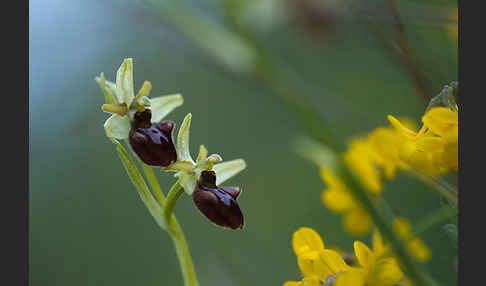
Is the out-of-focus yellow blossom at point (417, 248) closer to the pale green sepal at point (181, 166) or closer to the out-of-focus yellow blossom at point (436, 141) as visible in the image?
the out-of-focus yellow blossom at point (436, 141)

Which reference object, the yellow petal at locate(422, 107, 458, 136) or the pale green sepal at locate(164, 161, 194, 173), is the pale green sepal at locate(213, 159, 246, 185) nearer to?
the pale green sepal at locate(164, 161, 194, 173)

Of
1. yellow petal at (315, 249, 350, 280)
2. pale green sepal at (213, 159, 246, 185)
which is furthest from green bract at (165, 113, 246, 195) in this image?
yellow petal at (315, 249, 350, 280)

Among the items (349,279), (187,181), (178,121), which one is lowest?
(349,279)

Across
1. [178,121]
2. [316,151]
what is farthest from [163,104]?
[178,121]

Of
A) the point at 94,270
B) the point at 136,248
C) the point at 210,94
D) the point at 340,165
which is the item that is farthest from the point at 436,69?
the point at 210,94

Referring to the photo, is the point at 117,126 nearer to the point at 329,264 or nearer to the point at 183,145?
the point at 183,145

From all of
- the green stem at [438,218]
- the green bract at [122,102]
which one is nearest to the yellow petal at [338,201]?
the green stem at [438,218]
